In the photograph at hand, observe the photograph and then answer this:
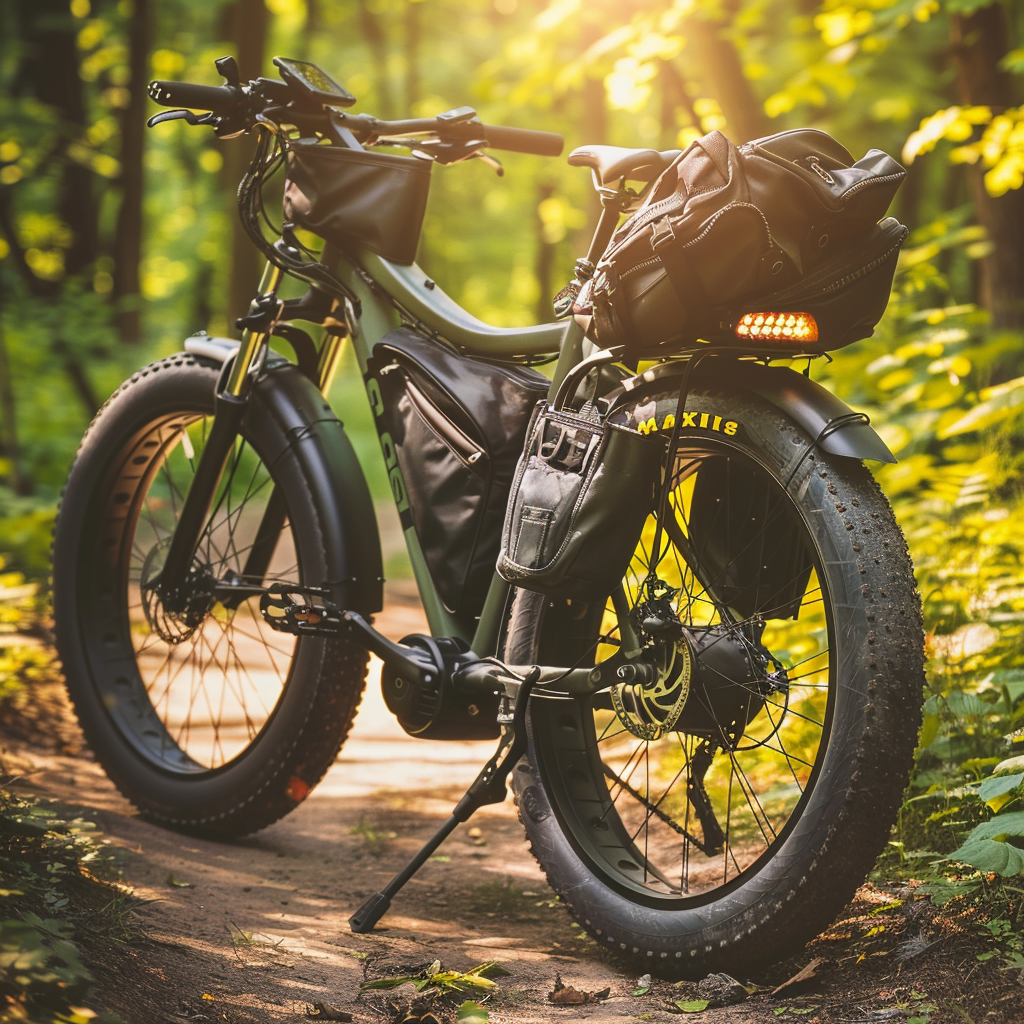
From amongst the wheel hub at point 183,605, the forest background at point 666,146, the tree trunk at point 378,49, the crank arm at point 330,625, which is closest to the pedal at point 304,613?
the crank arm at point 330,625

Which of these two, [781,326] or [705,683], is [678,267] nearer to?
[781,326]

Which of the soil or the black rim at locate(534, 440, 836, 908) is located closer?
the soil

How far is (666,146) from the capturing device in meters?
9.80

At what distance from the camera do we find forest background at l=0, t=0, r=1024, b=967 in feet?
9.82

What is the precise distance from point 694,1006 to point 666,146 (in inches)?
353

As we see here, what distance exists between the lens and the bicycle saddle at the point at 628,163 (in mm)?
2334

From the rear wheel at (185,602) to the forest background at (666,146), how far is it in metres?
0.80

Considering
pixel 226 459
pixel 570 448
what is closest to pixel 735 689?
pixel 570 448

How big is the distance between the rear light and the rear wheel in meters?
1.37

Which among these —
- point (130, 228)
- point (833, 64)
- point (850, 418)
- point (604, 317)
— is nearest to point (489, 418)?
point (604, 317)

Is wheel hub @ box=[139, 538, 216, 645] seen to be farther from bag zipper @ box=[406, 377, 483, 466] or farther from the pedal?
bag zipper @ box=[406, 377, 483, 466]

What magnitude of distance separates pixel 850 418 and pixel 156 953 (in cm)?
159

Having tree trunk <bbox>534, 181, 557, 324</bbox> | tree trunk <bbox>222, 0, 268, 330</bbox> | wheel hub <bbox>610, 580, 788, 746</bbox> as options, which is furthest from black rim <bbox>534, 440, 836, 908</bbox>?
tree trunk <bbox>534, 181, 557, 324</bbox>

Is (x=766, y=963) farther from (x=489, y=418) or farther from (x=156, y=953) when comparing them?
(x=489, y=418)
